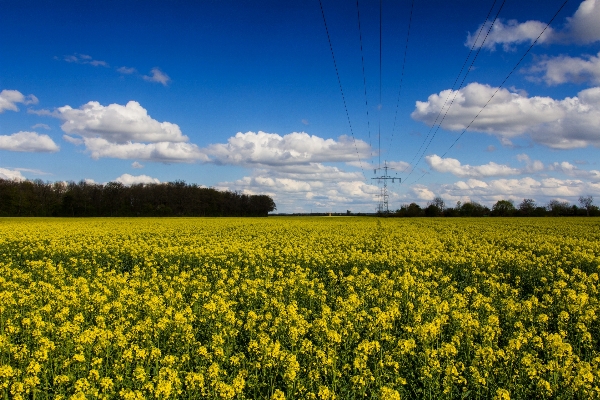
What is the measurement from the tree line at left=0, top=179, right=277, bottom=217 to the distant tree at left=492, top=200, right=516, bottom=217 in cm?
7302

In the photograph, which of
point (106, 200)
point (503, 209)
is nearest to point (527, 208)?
point (503, 209)

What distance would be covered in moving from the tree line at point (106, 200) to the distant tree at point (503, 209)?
73.0 metres

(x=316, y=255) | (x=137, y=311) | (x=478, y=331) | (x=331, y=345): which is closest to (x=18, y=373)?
(x=137, y=311)

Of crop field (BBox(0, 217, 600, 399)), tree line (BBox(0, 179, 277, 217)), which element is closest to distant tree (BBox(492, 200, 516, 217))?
tree line (BBox(0, 179, 277, 217))

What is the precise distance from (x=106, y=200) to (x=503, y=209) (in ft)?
339

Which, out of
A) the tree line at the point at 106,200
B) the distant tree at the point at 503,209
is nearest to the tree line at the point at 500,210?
the distant tree at the point at 503,209

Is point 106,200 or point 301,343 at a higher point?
point 106,200

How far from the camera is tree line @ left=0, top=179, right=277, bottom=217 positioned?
329ft

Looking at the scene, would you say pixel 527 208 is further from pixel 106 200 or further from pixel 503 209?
pixel 106 200

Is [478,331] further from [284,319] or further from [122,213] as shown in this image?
[122,213]

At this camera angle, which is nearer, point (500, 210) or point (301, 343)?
point (301, 343)

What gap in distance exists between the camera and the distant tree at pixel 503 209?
4058 inches

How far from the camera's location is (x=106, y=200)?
107438 mm

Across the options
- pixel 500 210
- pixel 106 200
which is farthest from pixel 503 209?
pixel 106 200
